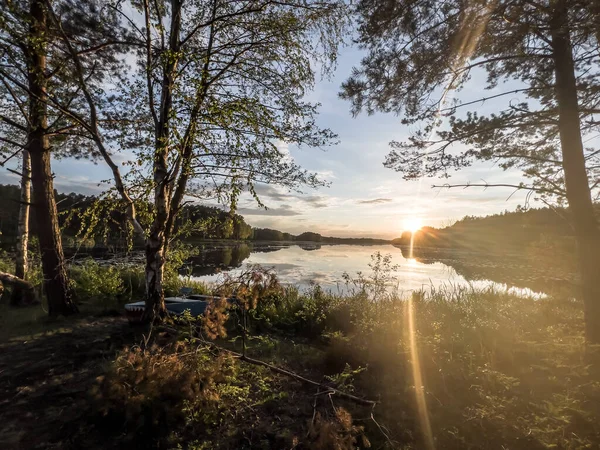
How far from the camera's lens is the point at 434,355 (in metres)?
4.29

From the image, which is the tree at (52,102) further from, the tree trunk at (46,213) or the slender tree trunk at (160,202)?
the slender tree trunk at (160,202)

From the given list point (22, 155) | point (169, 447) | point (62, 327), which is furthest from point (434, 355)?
point (22, 155)

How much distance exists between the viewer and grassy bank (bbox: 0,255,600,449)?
2.59 m

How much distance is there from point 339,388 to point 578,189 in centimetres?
494

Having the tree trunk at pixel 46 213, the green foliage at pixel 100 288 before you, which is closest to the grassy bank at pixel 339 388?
the tree trunk at pixel 46 213

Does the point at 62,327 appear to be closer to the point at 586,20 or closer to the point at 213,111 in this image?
the point at 213,111

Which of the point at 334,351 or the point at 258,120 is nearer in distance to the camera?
the point at 334,351

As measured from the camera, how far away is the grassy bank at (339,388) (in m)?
2.59

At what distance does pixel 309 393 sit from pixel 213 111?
13.1 feet

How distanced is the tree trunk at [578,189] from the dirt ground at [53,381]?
677 centimetres

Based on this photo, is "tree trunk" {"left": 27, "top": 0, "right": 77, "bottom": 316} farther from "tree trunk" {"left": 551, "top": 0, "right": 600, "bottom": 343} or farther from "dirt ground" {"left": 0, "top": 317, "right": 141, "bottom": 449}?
"tree trunk" {"left": 551, "top": 0, "right": 600, "bottom": 343}

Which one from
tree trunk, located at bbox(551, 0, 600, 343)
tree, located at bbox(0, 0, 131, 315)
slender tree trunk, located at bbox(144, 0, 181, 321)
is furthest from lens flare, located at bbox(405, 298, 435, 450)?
tree, located at bbox(0, 0, 131, 315)

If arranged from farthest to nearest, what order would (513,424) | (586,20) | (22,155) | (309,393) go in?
(22,155)
(586,20)
(309,393)
(513,424)

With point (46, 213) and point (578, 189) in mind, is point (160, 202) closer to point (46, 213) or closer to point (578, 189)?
point (46, 213)
